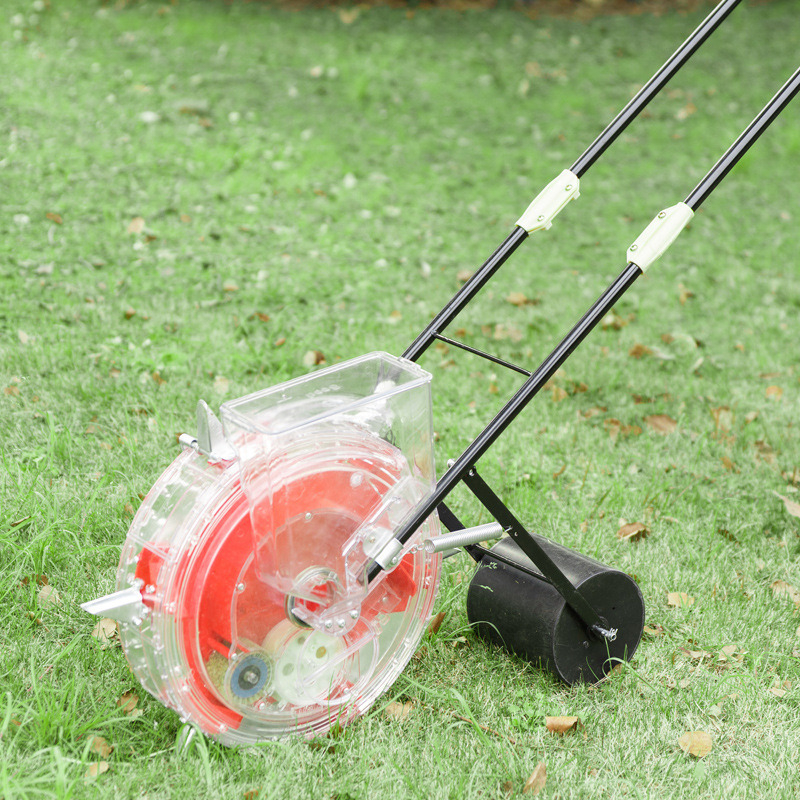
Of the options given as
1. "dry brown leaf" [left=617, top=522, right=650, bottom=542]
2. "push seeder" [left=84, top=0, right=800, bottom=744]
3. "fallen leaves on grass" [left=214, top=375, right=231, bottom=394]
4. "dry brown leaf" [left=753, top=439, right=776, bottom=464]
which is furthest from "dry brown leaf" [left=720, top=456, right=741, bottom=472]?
"fallen leaves on grass" [left=214, top=375, right=231, bottom=394]

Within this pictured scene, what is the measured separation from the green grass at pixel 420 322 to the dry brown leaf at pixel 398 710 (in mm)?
21

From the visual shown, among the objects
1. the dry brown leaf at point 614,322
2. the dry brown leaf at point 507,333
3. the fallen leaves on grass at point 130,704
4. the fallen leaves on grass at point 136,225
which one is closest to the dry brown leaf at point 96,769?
the fallen leaves on grass at point 130,704

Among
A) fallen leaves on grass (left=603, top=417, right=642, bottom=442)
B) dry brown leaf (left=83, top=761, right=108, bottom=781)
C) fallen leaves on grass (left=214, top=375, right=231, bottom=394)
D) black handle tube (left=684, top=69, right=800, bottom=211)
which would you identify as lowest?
fallen leaves on grass (left=214, top=375, right=231, bottom=394)

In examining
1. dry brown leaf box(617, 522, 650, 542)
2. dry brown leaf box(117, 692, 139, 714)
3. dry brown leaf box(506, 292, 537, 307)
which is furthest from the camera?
dry brown leaf box(506, 292, 537, 307)

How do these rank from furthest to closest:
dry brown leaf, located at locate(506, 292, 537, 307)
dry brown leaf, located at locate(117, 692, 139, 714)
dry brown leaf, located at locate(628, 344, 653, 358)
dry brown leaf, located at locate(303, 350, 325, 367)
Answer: dry brown leaf, located at locate(506, 292, 537, 307), dry brown leaf, located at locate(628, 344, 653, 358), dry brown leaf, located at locate(303, 350, 325, 367), dry brown leaf, located at locate(117, 692, 139, 714)

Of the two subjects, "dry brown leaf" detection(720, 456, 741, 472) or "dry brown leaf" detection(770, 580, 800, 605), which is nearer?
"dry brown leaf" detection(770, 580, 800, 605)

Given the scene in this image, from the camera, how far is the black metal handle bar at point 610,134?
2391 millimetres

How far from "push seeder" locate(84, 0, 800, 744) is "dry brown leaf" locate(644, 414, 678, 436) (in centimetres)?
165

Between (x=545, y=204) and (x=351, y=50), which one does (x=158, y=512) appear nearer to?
(x=545, y=204)

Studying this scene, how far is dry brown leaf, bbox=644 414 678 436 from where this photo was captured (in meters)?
3.88

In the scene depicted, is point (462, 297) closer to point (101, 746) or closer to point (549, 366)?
point (549, 366)

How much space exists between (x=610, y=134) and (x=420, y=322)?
7.52 feet

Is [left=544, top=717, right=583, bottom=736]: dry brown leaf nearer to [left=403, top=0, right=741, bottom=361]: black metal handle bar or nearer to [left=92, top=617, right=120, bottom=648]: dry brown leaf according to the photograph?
[left=403, top=0, right=741, bottom=361]: black metal handle bar

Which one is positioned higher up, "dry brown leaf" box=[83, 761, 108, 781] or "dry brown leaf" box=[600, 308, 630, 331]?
"dry brown leaf" box=[600, 308, 630, 331]
